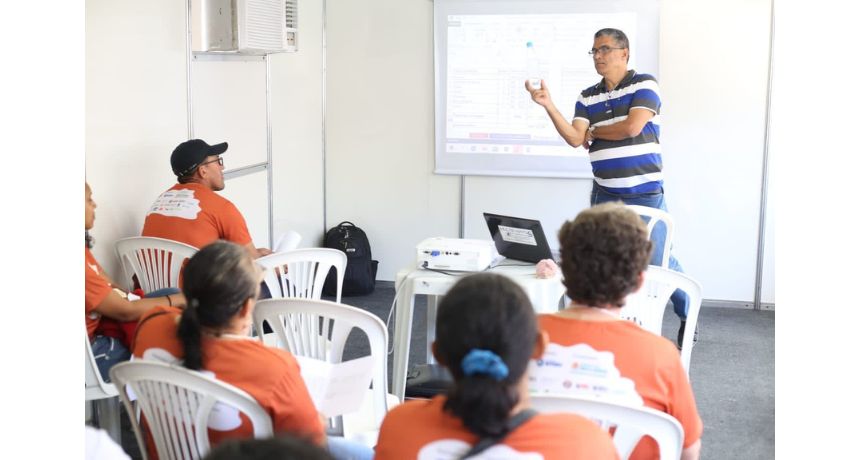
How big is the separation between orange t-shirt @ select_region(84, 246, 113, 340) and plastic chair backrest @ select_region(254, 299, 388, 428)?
2.20 feet

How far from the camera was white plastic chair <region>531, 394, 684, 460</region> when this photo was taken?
1.78m

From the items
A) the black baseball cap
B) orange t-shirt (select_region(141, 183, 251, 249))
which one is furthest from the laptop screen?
the black baseball cap

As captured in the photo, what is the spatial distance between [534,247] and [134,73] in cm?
190

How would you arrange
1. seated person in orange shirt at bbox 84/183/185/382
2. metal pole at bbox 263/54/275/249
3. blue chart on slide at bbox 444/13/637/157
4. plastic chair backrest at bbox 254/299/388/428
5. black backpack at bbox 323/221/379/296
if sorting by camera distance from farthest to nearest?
1. black backpack at bbox 323/221/379/296
2. blue chart on slide at bbox 444/13/637/157
3. metal pole at bbox 263/54/275/249
4. seated person in orange shirt at bbox 84/183/185/382
5. plastic chair backrest at bbox 254/299/388/428

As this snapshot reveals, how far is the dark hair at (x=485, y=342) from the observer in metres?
1.46

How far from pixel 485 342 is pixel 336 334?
1.27m

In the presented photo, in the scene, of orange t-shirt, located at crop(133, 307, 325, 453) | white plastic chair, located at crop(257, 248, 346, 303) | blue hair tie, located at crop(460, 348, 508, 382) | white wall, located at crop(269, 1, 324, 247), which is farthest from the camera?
white wall, located at crop(269, 1, 324, 247)

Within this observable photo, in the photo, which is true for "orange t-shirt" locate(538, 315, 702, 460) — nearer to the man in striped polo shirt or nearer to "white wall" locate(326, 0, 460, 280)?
the man in striped polo shirt

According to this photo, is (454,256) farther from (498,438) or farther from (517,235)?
(498,438)

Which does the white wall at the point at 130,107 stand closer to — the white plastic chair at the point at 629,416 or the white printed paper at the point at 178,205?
the white printed paper at the point at 178,205

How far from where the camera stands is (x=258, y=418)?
1.99 m

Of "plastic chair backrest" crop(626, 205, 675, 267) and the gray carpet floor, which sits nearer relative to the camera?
the gray carpet floor
